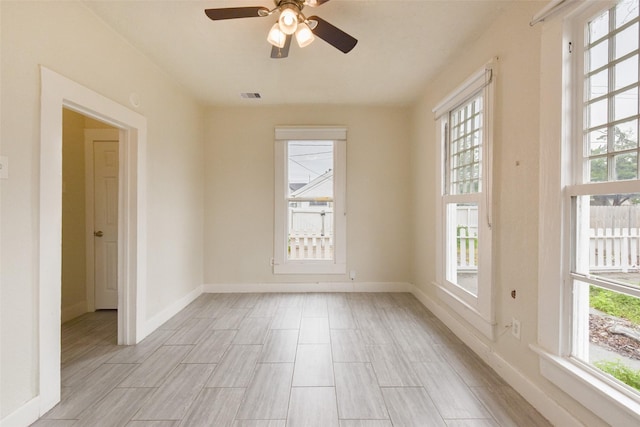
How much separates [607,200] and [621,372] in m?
0.84

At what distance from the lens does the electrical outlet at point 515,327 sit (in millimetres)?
1944

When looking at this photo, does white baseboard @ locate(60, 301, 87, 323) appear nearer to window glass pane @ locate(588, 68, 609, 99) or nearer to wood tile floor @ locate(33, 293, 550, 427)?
wood tile floor @ locate(33, 293, 550, 427)

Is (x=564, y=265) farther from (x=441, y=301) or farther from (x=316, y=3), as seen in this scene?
(x=316, y=3)

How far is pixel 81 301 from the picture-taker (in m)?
3.33

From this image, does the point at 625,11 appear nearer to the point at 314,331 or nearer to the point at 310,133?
the point at 314,331

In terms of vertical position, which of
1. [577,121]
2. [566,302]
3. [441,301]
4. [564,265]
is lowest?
[441,301]

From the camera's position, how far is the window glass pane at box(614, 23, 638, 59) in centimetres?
132

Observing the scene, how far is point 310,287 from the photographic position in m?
4.13

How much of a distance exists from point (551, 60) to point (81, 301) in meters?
4.81

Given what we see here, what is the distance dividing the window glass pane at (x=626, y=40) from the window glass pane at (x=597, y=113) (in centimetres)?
21

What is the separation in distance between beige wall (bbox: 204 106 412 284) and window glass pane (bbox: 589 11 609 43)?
8.62 ft

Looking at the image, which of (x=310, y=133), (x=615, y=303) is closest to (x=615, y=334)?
(x=615, y=303)

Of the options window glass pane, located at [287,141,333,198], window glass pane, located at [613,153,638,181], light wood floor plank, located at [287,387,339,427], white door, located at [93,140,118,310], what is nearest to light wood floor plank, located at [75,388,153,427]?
light wood floor plank, located at [287,387,339,427]

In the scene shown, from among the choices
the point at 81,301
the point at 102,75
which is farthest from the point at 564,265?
the point at 81,301
